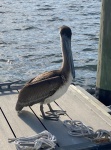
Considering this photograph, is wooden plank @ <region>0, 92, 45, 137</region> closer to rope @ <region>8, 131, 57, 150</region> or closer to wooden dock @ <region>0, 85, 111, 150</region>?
wooden dock @ <region>0, 85, 111, 150</region>

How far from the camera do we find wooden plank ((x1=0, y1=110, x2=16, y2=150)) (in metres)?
6.06

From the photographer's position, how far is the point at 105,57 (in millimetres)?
8219

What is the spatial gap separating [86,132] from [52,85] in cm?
72

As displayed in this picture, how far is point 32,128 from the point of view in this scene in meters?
6.56

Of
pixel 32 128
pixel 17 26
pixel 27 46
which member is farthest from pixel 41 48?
pixel 32 128

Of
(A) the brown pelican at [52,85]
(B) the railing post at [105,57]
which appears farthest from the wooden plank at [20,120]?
(B) the railing post at [105,57]

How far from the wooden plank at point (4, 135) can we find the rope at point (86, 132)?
71 cm

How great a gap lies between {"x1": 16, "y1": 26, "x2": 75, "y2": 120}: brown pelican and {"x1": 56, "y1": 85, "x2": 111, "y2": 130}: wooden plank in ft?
1.15

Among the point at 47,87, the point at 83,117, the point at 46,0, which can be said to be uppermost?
the point at 47,87

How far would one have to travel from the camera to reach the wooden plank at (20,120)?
6.47 m

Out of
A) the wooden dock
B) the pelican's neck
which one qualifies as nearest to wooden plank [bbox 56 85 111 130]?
the wooden dock

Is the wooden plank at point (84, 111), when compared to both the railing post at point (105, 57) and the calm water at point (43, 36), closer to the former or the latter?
the railing post at point (105, 57)

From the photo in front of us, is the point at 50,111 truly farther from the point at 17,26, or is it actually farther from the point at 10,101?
the point at 17,26

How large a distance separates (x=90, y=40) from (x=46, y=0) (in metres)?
6.89
